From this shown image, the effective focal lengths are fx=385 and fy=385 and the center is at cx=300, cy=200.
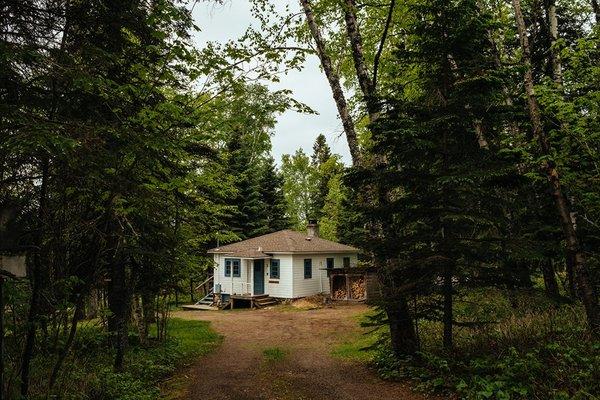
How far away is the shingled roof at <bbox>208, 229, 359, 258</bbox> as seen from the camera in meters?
27.0

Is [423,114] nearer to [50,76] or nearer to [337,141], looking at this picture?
[337,141]

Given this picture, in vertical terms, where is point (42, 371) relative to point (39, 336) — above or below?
below

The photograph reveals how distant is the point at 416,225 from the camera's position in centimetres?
846

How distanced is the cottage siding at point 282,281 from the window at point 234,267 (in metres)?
2.19

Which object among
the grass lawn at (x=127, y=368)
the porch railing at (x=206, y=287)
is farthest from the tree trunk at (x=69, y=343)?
the porch railing at (x=206, y=287)

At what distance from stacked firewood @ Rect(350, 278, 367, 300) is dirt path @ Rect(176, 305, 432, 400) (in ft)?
29.8

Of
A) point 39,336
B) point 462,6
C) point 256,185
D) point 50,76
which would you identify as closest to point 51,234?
point 50,76

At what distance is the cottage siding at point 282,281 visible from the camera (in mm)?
26609

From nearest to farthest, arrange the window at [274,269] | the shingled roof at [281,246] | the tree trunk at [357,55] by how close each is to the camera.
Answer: the tree trunk at [357,55] → the shingled roof at [281,246] → the window at [274,269]

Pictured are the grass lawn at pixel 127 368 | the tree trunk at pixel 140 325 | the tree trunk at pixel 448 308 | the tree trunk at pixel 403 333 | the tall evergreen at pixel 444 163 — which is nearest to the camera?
the grass lawn at pixel 127 368

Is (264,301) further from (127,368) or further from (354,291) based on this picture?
(127,368)

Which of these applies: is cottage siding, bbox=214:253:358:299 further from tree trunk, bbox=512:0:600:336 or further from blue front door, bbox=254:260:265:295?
tree trunk, bbox=512:0:600:336

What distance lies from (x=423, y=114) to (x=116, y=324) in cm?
863

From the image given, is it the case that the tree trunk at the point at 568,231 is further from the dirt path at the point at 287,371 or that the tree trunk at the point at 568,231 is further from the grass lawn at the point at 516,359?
the dirt path at the point at 287,371
